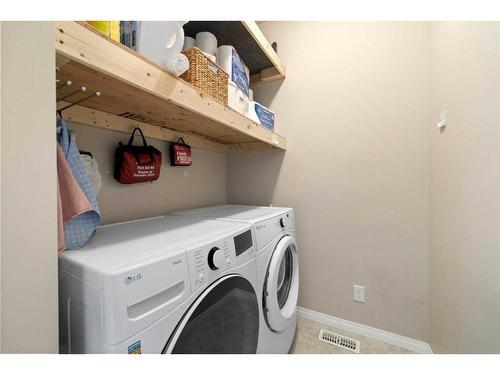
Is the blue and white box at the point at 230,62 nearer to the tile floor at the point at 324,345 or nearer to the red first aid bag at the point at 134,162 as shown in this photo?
the red first aid bag at the point at 134,162

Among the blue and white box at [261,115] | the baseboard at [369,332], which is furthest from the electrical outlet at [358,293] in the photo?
the blue and white box at [261,115]

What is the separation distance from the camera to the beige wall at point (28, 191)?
34 centimetres

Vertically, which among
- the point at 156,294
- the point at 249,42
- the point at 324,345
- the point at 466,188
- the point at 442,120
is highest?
the point at 249,42

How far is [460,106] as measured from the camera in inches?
36.1

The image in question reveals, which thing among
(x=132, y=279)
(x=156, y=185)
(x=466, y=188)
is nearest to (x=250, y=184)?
(x=156, y=185)

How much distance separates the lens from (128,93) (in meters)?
0.79

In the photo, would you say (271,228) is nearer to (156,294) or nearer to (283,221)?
(283,221)

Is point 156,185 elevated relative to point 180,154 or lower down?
lower down

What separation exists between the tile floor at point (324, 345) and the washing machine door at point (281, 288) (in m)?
0.32

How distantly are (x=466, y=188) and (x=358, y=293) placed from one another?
103cm

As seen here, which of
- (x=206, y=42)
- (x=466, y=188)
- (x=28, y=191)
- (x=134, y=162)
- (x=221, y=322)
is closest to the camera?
(x=28, y=191)
